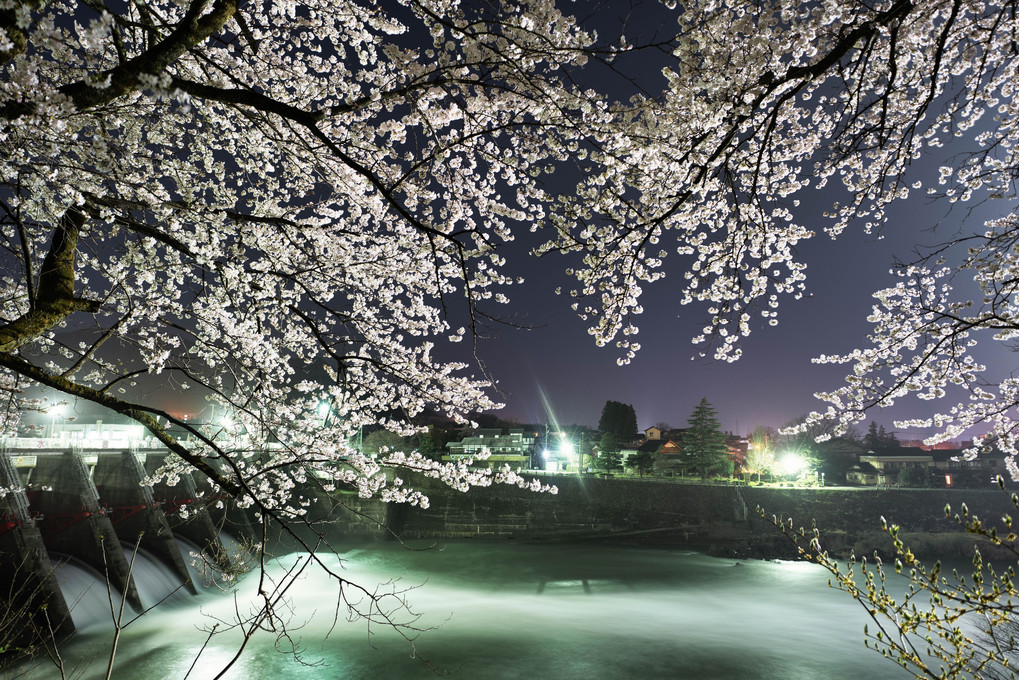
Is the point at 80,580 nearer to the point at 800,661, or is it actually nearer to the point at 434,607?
the point at 434,607

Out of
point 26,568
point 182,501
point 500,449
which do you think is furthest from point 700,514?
point 26,568

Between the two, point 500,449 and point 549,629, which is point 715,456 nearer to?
point 500,449

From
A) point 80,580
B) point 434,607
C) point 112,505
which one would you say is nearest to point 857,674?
point 434,607

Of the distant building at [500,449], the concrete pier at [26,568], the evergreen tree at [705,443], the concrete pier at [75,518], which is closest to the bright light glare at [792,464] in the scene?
the evergreen tree at [705,443]

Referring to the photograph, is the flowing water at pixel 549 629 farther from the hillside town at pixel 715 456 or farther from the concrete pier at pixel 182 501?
the hillside town at pixel 715 456

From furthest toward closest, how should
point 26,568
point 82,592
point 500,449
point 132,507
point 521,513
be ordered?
1. point 500,449
2. point 521,513
3. point 132,507
4. point 82,592
5. point 26,568

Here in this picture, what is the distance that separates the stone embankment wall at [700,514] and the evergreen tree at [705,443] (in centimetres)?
881

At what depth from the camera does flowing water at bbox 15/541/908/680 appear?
14.1 metres

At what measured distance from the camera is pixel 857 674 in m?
13.9

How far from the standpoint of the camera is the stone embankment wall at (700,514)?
96.6ft

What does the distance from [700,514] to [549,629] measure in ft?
63.6

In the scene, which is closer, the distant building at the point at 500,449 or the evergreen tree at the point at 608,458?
the distant building at the point at 500,449

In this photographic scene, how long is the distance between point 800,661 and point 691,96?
16599mm

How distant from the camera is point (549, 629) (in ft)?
57.1
